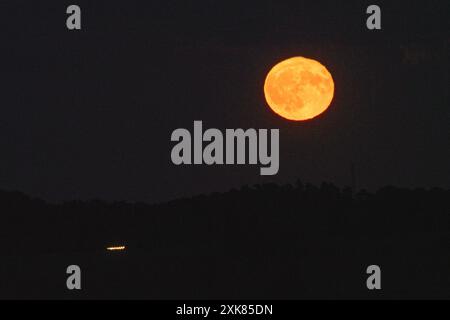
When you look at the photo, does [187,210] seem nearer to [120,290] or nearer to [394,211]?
[394,211]

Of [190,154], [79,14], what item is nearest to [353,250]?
[190,154]

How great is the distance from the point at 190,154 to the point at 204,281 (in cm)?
364

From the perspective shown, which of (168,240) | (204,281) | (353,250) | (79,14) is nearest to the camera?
(79,14)

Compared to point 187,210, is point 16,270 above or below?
below

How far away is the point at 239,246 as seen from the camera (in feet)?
103

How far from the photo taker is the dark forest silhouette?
2469 centimetres

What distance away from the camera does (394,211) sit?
3547 centimetres

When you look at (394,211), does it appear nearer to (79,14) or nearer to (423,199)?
(423,199)

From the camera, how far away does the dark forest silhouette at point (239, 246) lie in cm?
2469

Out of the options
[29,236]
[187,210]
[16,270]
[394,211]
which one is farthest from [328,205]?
[16,270]

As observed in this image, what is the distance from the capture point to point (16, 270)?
2612cm

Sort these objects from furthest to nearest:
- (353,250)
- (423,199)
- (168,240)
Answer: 1. (423,199)
2. (168,240)
3. (353,250)

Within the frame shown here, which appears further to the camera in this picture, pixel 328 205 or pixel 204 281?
pixel 328 205
